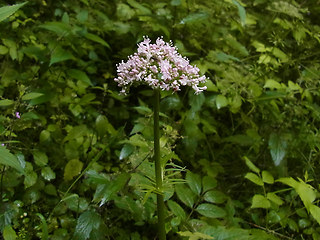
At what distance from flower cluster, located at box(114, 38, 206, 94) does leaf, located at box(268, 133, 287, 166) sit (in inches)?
50.0

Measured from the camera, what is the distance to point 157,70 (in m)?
1.20

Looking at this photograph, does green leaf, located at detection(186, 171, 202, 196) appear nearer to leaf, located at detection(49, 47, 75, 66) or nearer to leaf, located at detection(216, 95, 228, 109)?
leaf, located at detection(216, 95, 228, 109)

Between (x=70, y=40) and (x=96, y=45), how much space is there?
54 cm

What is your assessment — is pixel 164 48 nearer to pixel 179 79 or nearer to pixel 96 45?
pixel 179 79

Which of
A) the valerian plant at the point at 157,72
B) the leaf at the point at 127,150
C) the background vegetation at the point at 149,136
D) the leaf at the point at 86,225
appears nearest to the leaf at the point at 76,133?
the background vegetation at the point at 149,136

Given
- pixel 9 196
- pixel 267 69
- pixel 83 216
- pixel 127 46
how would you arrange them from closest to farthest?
pixel 83 216
pixel 9 196
pixel 267 69
pixel 127 46

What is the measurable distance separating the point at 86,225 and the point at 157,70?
92 centimetres

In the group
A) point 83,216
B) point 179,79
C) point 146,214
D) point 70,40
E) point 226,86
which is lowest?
point 146,214

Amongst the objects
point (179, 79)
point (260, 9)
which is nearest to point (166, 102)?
point (179, 79)

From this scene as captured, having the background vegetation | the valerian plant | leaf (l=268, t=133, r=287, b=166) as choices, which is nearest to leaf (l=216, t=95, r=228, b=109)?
the background vegetation

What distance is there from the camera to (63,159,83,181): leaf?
76.8 inches

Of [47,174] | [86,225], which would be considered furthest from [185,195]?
[47,174]

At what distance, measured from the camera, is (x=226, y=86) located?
2.36 m

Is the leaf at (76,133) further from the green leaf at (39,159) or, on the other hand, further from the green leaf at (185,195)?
the green leaf at (185,195)
